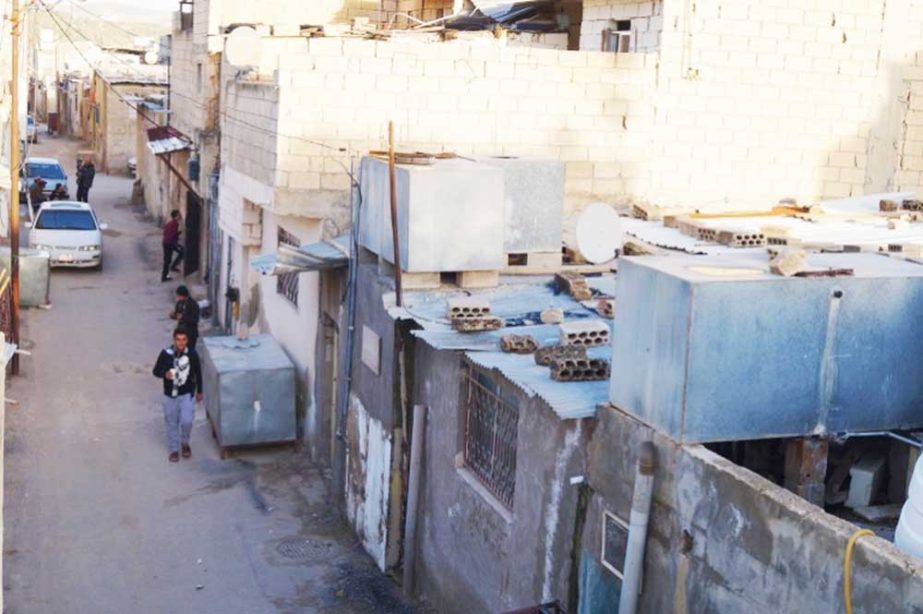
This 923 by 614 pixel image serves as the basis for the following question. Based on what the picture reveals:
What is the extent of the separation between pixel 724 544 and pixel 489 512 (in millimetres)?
3214

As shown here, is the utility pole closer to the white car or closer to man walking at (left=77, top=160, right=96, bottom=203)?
the white car

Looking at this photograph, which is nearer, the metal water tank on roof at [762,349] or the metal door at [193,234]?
the metal water tank on roof at [762,349]

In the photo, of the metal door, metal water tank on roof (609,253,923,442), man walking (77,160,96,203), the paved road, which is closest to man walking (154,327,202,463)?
Answer: the paved road

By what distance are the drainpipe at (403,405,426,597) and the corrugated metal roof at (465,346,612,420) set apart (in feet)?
6.39

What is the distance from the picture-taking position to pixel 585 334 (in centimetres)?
866

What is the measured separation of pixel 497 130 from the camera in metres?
13.5

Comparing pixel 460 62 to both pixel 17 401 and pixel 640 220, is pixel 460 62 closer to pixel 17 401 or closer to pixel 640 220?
pixel 640 220

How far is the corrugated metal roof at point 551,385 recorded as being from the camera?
282 inches

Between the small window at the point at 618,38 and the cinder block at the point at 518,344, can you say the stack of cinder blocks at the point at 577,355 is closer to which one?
the cinder block at the point at 518,344

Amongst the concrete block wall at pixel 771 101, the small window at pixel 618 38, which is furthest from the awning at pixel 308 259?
the small window at pixel 618 38

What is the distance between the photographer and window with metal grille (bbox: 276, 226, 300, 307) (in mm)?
15250

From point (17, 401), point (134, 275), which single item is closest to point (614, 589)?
point (17, 401)

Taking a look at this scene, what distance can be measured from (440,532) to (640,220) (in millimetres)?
4919

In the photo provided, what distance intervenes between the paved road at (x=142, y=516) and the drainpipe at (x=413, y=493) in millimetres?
340
